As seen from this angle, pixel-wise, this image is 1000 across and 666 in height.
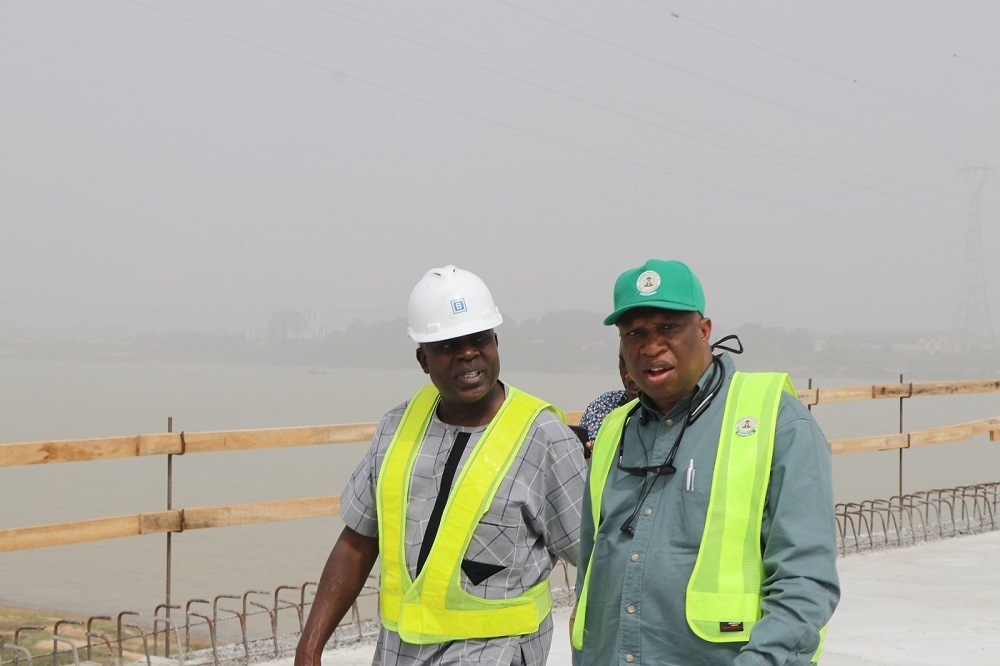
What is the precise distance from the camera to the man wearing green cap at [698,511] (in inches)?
88.6

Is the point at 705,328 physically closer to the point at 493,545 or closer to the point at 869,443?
the point at 493,545

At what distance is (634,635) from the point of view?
2404mm

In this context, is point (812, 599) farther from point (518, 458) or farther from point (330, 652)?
point (330, 652)

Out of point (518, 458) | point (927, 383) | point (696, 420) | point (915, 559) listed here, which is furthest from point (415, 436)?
point (927, 383)

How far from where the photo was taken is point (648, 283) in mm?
2480

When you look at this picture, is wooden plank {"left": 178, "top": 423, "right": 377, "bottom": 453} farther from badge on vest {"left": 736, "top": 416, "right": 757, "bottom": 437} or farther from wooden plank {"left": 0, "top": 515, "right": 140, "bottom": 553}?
badge on vest {"left": 736, "top": 416, "right": 757, "bottom": 437}

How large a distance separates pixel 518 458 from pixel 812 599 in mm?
1275

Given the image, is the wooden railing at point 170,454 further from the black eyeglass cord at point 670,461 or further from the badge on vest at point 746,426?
the badge on vest at point 746,426

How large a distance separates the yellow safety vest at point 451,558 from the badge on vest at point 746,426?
1.04 metres

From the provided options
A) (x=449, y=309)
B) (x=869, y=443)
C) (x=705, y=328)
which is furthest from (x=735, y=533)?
(x=869, y=443)

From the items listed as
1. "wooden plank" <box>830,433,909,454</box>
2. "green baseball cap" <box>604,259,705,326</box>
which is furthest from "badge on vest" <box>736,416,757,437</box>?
"wooden plank" <box>830,433,909,454</box>

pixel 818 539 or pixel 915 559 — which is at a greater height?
pixel 818 539

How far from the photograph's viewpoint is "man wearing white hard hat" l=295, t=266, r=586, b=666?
3260 millimetres

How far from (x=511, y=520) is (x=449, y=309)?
644 mm
